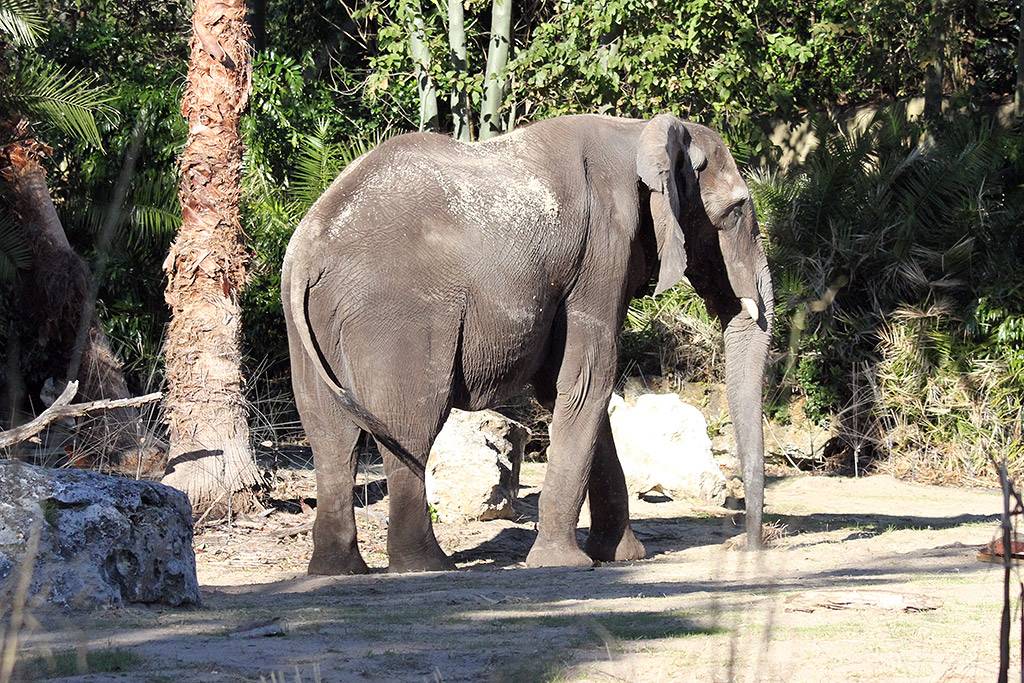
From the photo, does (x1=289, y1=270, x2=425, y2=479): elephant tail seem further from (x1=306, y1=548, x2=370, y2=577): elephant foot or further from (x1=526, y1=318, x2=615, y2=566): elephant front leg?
(x1=526, y1=318, x2=615, y2=566): elephant front leg

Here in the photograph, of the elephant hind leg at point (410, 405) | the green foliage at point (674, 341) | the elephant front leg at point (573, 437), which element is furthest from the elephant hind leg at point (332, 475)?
the green foliage at point (674, 341)

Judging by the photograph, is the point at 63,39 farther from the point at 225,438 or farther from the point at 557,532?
the point at 557,532

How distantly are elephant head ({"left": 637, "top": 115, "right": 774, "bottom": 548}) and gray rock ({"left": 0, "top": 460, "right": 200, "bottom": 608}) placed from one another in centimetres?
436

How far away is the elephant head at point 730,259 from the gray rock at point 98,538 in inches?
172

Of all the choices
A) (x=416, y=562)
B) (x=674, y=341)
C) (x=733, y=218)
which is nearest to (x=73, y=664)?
(x=416, y=562)

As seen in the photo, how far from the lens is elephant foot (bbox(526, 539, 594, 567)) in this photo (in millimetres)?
9289

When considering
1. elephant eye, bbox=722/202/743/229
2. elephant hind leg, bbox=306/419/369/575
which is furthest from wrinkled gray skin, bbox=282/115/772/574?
elephant eye, bbox=722/202/743/229

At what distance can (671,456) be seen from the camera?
13.1 m

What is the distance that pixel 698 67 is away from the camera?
15898 millimetres

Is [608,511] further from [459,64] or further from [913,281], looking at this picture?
[459,64]

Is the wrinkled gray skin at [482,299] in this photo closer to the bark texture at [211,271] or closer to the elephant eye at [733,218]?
the elephant eye at [733,218]

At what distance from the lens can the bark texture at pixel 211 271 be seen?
11844mm

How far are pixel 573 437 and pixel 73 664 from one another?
497 cm

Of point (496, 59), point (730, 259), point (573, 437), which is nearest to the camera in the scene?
point (573, 437)
